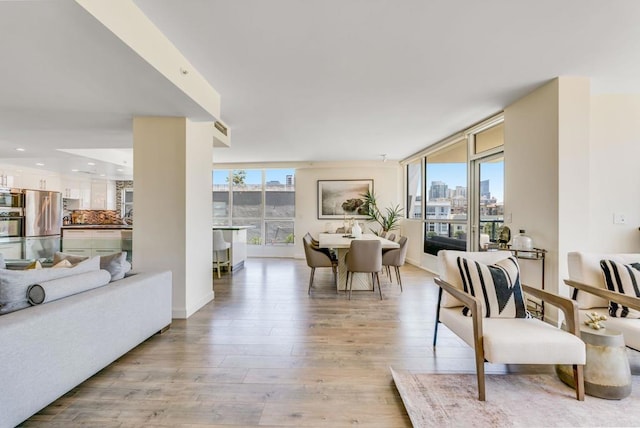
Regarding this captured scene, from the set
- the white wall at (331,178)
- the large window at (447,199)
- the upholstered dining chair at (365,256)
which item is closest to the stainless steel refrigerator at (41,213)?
the white wall at (331,178)

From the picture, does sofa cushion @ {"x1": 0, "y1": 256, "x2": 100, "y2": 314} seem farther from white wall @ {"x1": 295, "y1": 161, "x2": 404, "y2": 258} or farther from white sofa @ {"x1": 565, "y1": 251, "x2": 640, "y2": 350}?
white wall @ {"x1": 295, "y1": 161, "x2": 404, "y2": 258}

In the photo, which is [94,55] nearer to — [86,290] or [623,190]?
[86,290]

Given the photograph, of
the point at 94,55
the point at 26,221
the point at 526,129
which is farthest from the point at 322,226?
the point at 26,221

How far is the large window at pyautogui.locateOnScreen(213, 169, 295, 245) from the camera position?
794 centimetres

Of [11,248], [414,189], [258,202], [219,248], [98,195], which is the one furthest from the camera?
[98,195]

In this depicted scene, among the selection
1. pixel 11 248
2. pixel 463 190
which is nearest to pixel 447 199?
pixel 463 190

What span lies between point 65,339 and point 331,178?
642 cm

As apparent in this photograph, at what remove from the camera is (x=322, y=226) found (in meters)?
7.73

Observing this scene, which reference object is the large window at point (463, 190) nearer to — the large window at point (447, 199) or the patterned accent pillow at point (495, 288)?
the large window at point (447, 199)

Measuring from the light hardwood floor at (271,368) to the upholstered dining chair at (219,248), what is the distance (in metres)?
1.59

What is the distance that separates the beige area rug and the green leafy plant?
5422 millimetres

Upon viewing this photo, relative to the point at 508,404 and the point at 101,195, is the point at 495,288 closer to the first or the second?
the point at 508,404

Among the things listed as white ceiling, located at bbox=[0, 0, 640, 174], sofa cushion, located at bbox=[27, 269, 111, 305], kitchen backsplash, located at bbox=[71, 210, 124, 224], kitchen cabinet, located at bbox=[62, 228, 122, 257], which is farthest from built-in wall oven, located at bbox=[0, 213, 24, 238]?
sofa cushion, located at bbox=[27, 269, 111, 305]

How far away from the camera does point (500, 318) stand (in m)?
2.14
